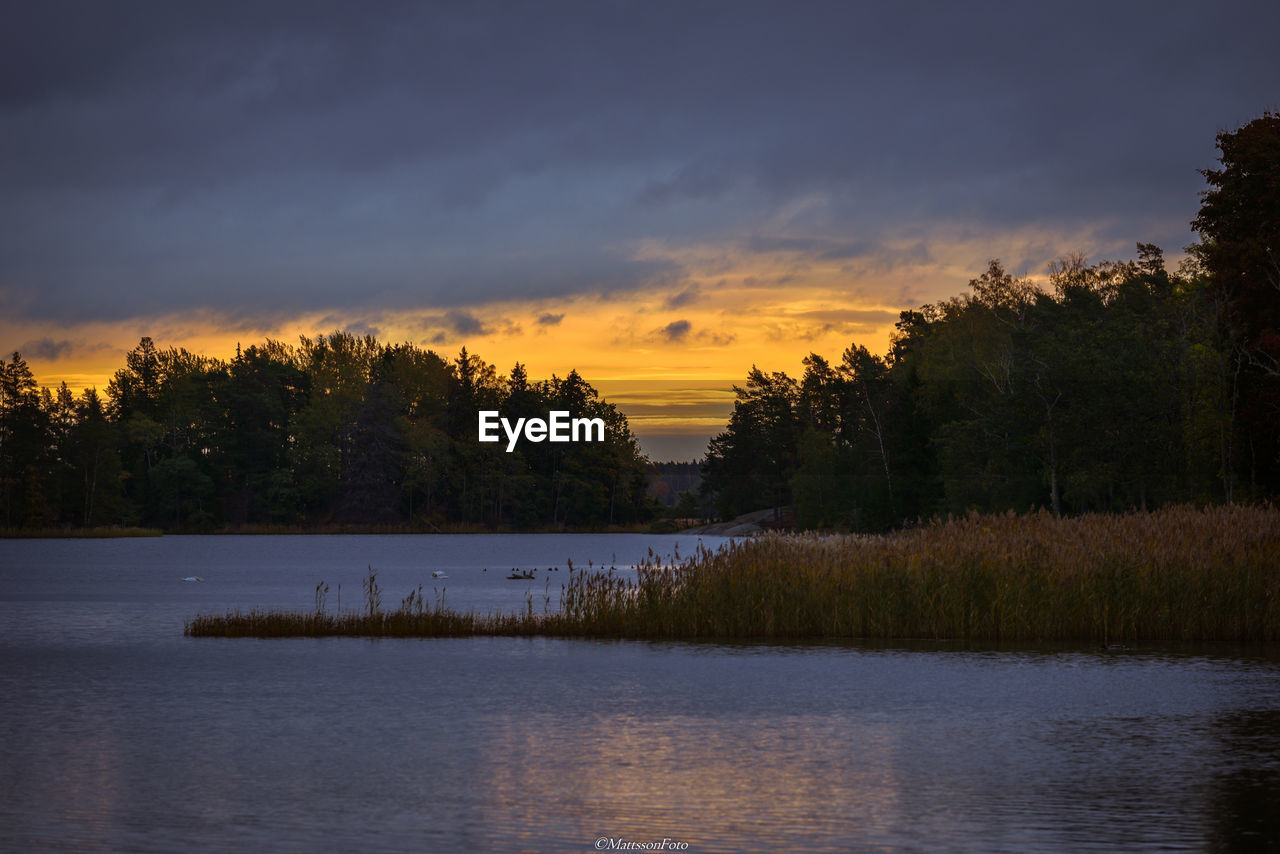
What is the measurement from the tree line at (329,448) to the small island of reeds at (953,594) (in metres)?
100

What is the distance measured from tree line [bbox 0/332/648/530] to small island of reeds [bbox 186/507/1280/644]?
10027cm

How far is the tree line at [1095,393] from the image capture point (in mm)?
45375

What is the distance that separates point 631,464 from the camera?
149750 mm

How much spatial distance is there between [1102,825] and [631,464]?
13968cm

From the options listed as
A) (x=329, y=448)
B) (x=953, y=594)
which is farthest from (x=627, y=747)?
(x=329, y=448)

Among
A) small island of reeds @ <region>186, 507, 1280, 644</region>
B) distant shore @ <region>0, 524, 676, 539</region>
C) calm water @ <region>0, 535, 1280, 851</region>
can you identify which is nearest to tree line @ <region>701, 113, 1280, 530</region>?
small island of reeds @ <region>186, 507, 1280, 644</region>

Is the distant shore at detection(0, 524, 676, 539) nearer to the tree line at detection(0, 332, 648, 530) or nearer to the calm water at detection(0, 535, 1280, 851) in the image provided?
the tree line at detection(0, 332, 648, 530)

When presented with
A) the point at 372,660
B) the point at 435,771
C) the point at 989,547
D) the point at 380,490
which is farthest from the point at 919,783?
the point at 380,490

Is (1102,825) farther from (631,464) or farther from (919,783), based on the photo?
(631,464)

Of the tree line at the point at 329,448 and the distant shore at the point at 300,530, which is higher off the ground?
the tree line at the point at 329,448

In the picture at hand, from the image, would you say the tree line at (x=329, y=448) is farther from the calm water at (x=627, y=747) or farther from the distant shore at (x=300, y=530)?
the calm water at (x=627, y=747)

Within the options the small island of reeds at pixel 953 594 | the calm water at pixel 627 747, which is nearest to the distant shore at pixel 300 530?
the small island of reeds at pixel 953 594

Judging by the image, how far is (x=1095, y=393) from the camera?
6469 centimetres

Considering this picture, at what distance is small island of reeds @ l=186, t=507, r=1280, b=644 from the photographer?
78.3 ft
